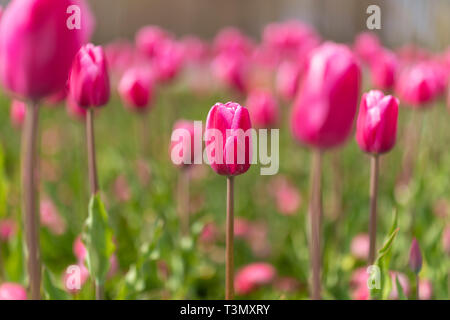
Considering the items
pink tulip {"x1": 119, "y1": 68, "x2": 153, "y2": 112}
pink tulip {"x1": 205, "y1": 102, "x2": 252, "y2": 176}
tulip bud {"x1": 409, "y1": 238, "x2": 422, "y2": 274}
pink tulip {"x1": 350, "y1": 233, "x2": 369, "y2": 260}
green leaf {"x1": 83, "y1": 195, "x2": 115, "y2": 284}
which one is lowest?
pink tulip {"x1": 350, "y1": 233, "x2": 369, "y2": 260}

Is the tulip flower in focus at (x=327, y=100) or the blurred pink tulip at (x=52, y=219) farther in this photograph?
the blurred pink tulip at (x=52, y=219)

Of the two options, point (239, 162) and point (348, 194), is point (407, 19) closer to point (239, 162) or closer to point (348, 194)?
point (348, 194)

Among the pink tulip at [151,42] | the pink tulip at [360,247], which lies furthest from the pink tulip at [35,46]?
the pink tulip at [151,42]

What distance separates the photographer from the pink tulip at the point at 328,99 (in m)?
0.51

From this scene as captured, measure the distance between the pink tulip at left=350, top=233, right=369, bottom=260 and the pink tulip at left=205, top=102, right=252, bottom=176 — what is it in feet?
1.93

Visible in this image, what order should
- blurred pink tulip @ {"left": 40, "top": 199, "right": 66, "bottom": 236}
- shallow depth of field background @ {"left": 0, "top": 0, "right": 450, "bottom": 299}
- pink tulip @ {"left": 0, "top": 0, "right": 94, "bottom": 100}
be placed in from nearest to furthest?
pink tulip @ {"left": 0, "top": 0, "right": 94, "bottom": 100}
shallow depth of field background @ {"left": 0, "top": 0, "right": 450, "bottom": 299}
blurred pink tulip @ {"left": 40, "top": 199, "right": 66, "bottom": 236}

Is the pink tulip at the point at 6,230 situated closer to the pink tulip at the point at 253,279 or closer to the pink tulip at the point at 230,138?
the pink tulip at the point at 253,279

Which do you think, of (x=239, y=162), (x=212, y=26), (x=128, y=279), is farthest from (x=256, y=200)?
(x=212, y=26)

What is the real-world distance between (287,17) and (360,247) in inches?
62.3

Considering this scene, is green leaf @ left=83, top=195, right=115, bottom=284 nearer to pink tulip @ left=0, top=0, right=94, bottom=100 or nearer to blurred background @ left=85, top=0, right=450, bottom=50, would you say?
pink tulip @ left=0, top=0, right=94, bottom=100

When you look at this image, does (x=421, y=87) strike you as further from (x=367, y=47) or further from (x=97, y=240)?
(x=97, y=240)

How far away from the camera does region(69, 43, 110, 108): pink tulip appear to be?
64 centimetres

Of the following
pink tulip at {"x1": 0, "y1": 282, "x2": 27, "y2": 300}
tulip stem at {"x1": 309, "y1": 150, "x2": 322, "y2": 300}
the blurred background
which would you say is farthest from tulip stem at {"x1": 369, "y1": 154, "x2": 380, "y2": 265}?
pink tulip at {"x1": 0, "y1": 282, "x2": 27, "y2": 300}

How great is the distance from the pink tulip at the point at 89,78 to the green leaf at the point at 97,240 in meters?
0.12
